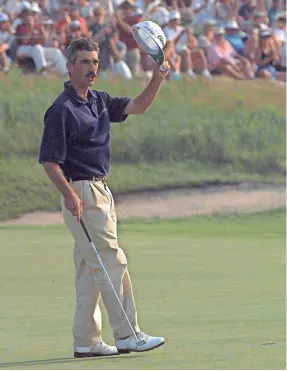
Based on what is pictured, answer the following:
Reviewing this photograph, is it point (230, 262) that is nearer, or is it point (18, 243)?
point (230, 262)

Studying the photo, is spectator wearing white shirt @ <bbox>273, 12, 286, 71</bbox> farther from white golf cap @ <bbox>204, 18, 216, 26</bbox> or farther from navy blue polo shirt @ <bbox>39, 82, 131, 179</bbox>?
navy blue polo shirt @ <bbox>39, 82, 131, 179</bbox>

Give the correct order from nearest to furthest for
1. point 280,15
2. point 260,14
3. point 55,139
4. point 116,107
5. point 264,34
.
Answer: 1. point 55,139
2. point 116,107
3. point 264,34
4. point 280,15
5. point 260,14

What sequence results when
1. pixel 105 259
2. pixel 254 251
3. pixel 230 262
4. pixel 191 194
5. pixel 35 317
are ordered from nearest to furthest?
1. pixel 105 259
2. pixel 35 317
3. pixel 230 262
4. pixel 254 251
5. pixel 191 194

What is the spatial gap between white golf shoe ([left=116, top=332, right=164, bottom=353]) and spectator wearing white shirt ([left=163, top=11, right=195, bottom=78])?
14.0 metres

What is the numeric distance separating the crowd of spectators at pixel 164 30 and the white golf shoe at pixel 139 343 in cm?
1297

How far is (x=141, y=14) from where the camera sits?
69.9 feet

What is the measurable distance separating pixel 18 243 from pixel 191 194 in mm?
4750

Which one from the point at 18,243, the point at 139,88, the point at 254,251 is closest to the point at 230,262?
the point at 254,251

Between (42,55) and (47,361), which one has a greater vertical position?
(47,361)

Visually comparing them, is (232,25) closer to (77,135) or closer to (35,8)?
(35,8)

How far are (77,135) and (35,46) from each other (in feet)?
42.9

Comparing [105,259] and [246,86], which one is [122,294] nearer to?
[105,259]

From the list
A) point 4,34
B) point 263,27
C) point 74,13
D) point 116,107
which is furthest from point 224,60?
point 116,107

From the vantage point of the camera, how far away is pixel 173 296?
9.95 meters
